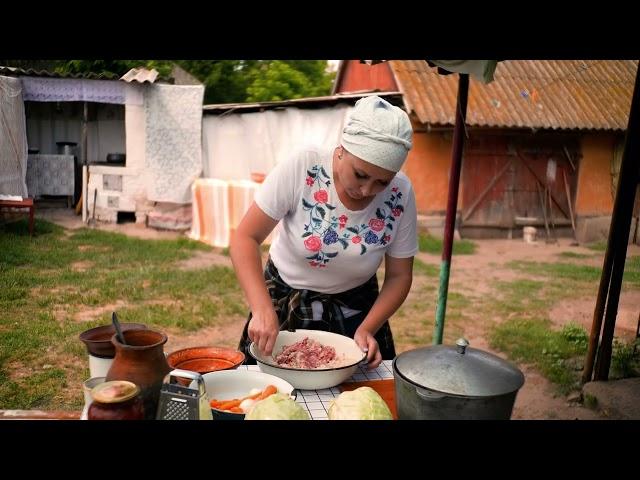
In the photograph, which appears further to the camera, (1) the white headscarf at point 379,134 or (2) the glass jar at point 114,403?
(1) the white headscarf at point 379,134

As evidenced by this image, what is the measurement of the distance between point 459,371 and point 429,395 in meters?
0.11

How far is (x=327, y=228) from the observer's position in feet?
7.28

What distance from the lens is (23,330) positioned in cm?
554

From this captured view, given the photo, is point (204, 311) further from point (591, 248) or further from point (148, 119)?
point (591, 248)

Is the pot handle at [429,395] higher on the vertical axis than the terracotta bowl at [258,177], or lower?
lower

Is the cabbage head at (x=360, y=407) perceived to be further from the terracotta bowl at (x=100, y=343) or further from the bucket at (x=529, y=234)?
the bucket at (x=529, y=234)

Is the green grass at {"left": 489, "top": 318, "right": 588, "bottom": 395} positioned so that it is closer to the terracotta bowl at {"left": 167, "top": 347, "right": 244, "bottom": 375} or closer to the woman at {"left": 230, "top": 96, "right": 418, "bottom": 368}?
the woman at {"left": 230, "top": 96, "right": 418, "bottom": 368}

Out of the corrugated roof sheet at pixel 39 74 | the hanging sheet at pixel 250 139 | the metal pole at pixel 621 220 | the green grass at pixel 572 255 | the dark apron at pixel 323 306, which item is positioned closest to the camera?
the dark apron at pixel 323 306

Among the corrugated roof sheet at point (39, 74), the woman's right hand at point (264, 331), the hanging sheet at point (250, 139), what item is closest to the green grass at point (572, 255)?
the hanging sheet at point (250, 139)

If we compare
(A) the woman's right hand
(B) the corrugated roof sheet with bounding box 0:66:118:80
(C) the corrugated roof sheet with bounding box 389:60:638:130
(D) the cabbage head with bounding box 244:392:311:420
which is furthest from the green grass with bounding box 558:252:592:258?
(D) the cabbage head with bounding box 244:392:311:420

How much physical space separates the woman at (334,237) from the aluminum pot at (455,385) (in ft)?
1.89

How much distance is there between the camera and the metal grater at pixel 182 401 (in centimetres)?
132

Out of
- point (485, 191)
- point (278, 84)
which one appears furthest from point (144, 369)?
point (278, 84)
